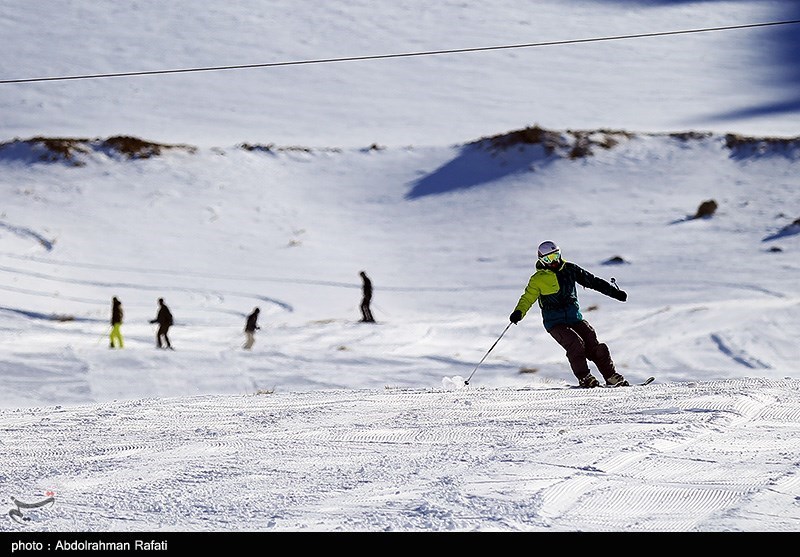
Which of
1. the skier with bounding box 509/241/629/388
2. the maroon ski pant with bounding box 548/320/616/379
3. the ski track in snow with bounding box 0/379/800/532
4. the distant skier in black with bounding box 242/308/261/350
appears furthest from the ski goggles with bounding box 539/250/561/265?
the distant skier in black with bounding box 242/308/261/350

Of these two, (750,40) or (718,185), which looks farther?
(750,40)

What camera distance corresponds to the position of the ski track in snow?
172 inches

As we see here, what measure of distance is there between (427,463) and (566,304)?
4.52m

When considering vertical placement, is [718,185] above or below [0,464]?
below

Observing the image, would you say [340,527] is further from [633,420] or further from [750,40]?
[750,40]

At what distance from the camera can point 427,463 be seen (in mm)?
5562

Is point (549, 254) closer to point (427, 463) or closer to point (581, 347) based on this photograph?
point (581, 347)

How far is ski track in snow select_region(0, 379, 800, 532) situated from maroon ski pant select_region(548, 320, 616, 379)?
1247mm

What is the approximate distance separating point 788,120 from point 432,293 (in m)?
28.2

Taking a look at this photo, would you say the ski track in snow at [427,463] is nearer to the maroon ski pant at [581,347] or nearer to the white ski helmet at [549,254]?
the maroon ski pant at [581,347]

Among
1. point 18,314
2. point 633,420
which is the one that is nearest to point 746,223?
point 18,314

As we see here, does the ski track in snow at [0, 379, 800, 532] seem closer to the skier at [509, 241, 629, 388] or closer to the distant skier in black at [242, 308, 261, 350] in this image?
the skier at [509, 241, 629, 388]

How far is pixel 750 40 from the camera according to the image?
69375 millimetres
